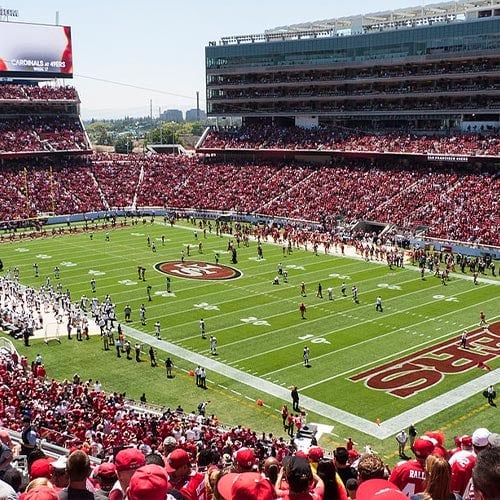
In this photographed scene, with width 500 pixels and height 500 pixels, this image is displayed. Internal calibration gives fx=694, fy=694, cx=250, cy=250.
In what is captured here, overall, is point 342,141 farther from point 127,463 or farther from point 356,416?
point 127,463

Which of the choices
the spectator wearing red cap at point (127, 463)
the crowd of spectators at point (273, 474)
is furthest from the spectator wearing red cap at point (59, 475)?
the spectator wearing red cap at point (127, 463)

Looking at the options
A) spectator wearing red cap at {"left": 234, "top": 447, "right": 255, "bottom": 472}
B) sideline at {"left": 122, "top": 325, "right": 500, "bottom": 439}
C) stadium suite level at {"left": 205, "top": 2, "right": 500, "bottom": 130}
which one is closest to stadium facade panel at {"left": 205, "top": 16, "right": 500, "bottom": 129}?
stadium suite level at {"left": 205, "top": 2, "right": 500, "bottom": 130}

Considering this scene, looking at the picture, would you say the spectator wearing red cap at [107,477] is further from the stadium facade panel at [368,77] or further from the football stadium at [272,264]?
the stadium facade panel at [368,77]

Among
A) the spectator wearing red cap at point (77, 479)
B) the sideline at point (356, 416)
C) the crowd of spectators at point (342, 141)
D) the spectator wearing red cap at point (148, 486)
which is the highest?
the crowd of spectators at point (342, 141)

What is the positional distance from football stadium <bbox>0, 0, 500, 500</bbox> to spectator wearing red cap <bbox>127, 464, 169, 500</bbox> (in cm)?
2

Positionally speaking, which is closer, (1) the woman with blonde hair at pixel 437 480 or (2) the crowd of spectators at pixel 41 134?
(1) the woman with blonde hair at pixel 437 480

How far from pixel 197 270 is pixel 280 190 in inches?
874

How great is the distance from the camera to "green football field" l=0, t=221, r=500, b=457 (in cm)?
1953

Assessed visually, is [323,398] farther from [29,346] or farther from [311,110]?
[311,110]

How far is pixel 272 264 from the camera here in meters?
39.0

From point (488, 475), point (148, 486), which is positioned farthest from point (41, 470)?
point (488, 475)

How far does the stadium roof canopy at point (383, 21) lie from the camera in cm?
5625

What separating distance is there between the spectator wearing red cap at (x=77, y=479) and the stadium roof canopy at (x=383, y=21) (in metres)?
56.5

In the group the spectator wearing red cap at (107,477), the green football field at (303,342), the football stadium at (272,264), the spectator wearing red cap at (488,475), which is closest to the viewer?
the spectator wearing red cap at (488,475)
